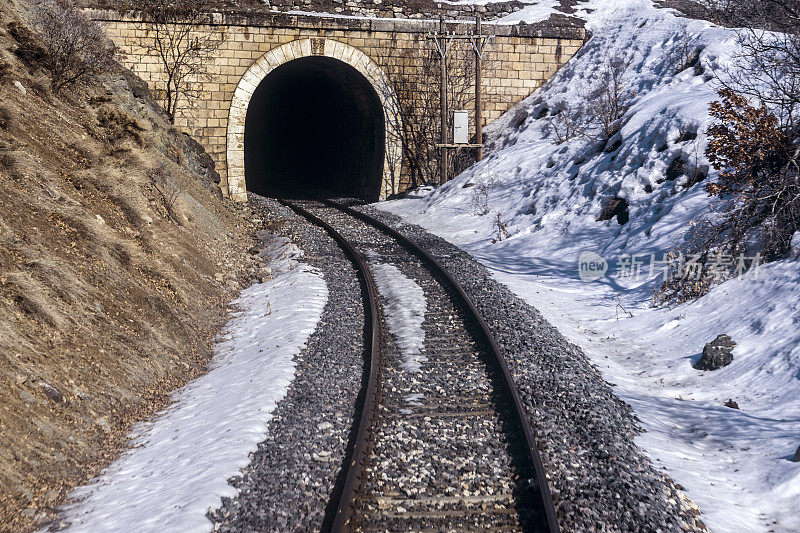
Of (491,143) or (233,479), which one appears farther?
(491,143)

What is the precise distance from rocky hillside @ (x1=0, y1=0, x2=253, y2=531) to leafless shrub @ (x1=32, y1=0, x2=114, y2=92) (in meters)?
0.26

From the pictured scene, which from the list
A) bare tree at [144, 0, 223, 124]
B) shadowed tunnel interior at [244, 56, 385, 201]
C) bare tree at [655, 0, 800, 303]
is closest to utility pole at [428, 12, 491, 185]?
shadowed tunnel interior at [244, 56, 385, 201]

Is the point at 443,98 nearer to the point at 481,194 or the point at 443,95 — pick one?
the point at 443,95

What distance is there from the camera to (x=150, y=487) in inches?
186

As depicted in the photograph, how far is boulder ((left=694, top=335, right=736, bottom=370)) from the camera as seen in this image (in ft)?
22.7

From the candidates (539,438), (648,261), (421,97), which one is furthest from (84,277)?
(421,97)

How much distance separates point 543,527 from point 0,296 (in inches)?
197

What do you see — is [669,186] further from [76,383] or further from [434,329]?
[76,383]

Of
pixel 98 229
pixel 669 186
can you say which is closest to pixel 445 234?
pixel 669 186

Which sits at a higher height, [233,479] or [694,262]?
[694,262]

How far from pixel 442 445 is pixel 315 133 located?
2512 centimetres

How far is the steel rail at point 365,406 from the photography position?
13.9 ft

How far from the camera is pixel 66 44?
11.7m

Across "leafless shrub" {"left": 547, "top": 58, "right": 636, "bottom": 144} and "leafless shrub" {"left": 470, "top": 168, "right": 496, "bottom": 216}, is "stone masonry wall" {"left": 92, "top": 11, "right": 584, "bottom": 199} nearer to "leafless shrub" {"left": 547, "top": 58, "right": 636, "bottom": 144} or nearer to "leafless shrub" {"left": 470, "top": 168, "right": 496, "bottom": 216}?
"leafless shrub" {"left": 547, "top": 58, "right": 636, "bottom": 144}
